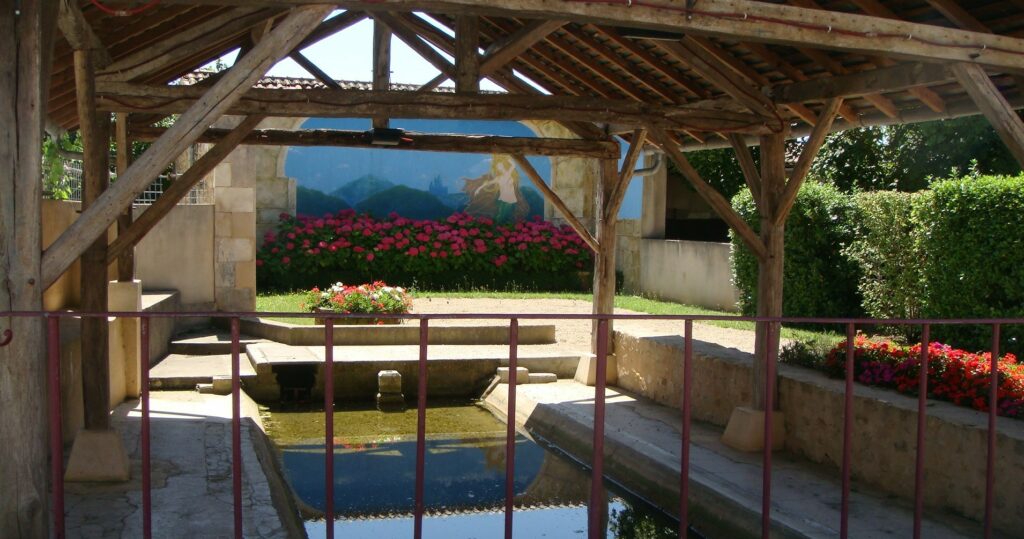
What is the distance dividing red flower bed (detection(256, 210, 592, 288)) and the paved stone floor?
8.20m

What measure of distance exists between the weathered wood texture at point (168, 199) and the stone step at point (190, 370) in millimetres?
2877

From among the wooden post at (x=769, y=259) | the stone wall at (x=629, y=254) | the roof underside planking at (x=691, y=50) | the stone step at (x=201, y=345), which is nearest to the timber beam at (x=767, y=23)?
the roof underside planking at (x=691, y=50)

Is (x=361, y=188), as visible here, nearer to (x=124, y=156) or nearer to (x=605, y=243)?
(x=605, y=243)

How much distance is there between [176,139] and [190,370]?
6.13 m

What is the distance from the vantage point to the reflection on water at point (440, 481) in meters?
6.73

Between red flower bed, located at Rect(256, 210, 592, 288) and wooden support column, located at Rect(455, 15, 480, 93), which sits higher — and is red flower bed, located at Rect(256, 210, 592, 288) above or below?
Result: below

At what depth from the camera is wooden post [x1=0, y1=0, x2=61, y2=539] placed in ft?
12.9

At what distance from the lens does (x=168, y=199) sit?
261 inches

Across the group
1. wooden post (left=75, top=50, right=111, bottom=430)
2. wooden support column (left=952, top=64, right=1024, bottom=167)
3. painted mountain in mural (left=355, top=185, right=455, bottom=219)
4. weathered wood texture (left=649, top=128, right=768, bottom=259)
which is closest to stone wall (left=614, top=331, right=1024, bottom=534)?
weathered wood texture (left=649, top=128, right=768, bottom=259)

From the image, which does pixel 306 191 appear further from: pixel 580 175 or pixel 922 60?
pixel 922 60

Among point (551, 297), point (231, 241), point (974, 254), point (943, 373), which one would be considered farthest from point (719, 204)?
point (551, 297)

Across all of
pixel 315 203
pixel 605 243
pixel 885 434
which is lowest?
pixel 885 434

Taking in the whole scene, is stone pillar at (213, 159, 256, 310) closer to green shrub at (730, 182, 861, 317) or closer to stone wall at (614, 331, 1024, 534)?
stone wall at (614, 331, 1024, 534)

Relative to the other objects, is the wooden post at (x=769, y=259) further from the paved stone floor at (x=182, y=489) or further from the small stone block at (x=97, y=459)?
the small stone block at (x=97, y=459)
